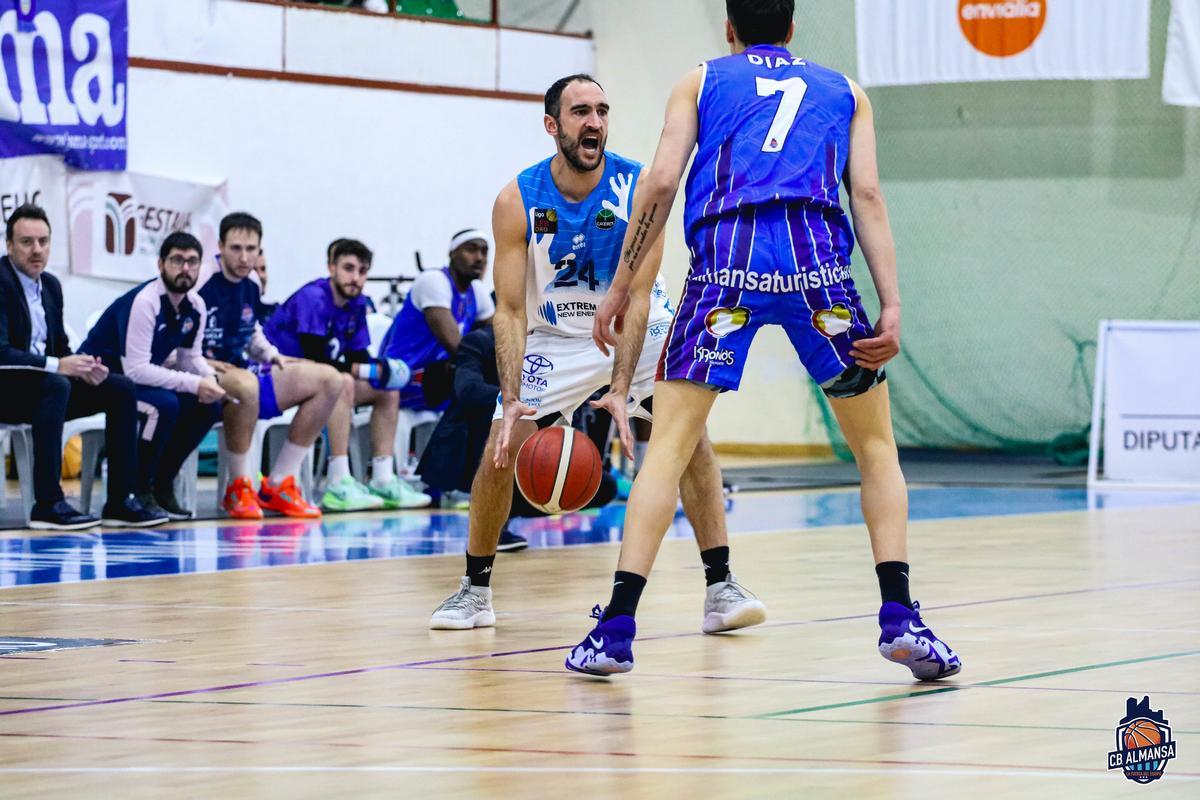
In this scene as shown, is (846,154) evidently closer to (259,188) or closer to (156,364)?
(156,364)

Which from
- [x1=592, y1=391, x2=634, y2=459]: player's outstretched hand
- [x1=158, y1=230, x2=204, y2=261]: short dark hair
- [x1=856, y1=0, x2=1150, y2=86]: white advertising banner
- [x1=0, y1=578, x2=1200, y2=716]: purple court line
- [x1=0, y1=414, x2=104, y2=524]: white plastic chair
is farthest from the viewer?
[x1=856, y1=0, x2=1150, y2=86]: white advertising banner

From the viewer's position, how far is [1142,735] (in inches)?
150

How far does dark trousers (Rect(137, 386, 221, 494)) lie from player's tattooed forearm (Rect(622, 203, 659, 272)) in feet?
19.1

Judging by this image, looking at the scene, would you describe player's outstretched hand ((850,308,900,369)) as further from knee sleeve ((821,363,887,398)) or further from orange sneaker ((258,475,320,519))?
orange sneaker ((258,475,320,519))

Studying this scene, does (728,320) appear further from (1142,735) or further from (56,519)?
(56,519)

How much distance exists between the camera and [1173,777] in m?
3.43

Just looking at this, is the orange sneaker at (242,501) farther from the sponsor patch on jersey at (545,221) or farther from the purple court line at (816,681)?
the purple court line at (816,681)

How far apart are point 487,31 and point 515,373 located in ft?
39.3

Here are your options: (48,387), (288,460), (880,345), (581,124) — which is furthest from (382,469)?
(880,345)

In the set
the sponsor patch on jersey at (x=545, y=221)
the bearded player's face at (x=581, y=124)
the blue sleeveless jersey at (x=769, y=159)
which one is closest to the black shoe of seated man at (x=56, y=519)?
the sponsor patch on jersey at (x=545, y=221)

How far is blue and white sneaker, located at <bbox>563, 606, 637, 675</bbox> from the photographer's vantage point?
15.5 ft

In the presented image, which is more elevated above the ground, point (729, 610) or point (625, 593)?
point (625, 593)

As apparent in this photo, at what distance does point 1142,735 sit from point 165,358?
751 cm

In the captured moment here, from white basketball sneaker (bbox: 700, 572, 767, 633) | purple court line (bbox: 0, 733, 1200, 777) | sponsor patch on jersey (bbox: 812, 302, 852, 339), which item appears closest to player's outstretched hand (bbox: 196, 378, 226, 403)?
white basketball sneaker (bbox: 700, 572, 767, 633)
